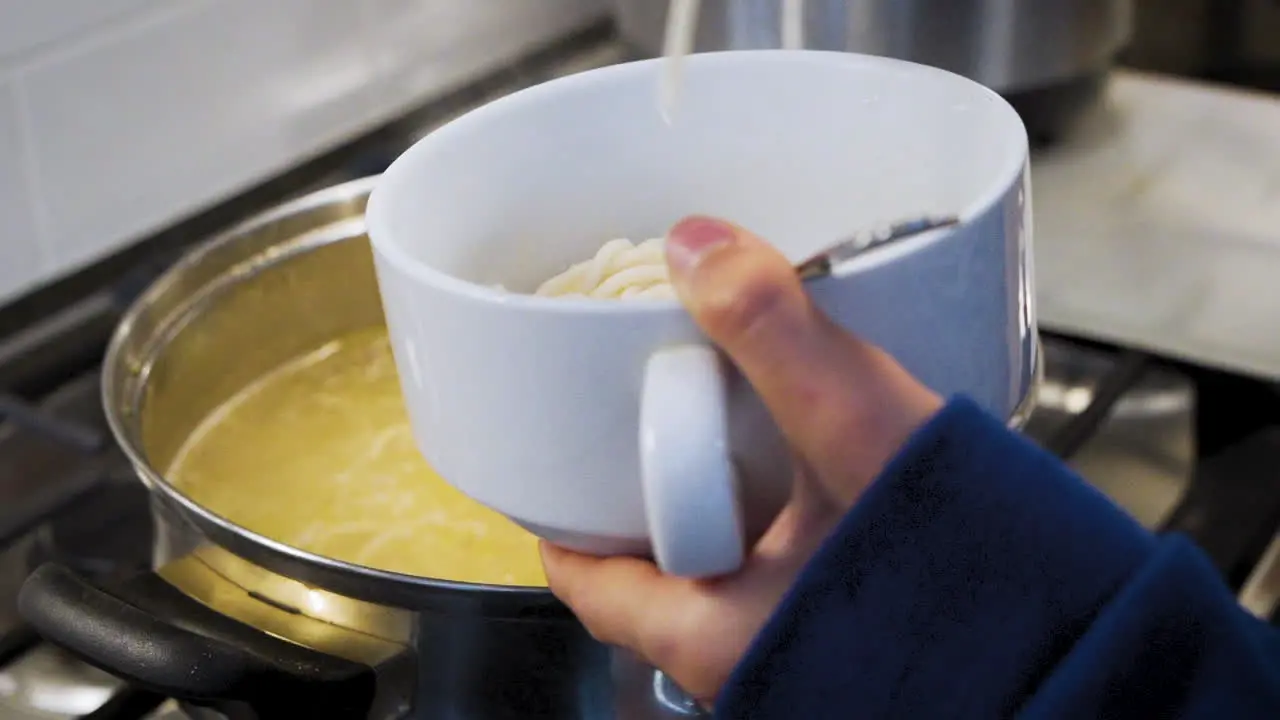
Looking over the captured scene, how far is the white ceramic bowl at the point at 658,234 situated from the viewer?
0.27 meters

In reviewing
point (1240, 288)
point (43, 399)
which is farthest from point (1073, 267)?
point (43, 399)

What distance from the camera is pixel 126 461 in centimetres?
55

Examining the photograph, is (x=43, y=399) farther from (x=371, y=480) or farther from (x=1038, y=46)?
(x=1038, y=46)

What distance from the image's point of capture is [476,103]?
2.74ft

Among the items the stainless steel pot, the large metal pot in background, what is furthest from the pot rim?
the large metal pot in background

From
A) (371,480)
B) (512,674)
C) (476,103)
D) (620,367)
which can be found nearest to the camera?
(620,367)

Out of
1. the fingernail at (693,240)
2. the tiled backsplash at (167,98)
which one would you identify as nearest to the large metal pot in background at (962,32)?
the tiled backsplash at (167,98)

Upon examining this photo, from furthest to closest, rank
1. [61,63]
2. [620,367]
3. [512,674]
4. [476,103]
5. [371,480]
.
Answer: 1. [476,103]
2. [61,63]
3. [371,480]
4. [512,674]
5. [620,367]

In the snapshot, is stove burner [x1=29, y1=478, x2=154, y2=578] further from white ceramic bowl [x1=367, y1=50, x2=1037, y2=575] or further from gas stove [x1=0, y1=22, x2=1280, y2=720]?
white ceramic bowl [x1=367, y1=50, x2=1037, y2=575]

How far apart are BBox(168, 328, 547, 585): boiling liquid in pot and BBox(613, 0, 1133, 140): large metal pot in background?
0.81 feet

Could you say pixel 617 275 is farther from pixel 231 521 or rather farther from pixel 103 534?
pixel 103 534

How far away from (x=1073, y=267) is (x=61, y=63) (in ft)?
1.62

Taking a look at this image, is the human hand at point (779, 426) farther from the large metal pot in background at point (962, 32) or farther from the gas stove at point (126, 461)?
the large metal pot in background at point (962, 32)

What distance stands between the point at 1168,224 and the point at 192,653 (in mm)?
549
